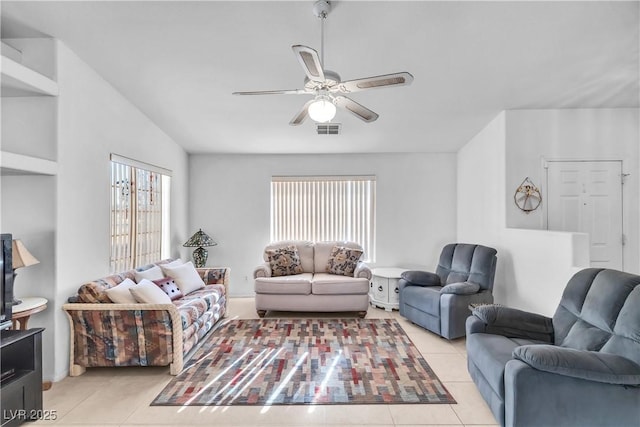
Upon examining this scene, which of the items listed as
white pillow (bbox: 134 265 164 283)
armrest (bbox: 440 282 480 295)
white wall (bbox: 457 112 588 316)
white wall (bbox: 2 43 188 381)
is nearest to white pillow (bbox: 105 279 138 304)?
white wall (bbox: 2 43 188 381)

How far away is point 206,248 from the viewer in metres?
5.84

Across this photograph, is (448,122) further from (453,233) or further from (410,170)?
(453,233)

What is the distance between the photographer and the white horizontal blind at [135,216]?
3.65 metres

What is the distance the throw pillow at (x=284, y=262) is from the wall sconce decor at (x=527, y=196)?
309 centimetres

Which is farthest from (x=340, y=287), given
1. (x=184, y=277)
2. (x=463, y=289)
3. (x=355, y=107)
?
(x=355, y=107)

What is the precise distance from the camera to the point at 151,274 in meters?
3.78

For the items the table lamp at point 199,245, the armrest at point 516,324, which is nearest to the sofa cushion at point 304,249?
the table lamp at point 199,245

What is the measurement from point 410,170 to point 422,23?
359cm

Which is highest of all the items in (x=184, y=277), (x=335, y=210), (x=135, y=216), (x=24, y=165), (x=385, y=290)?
(x=24, y=165)

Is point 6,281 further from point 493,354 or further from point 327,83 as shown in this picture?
point 493,354

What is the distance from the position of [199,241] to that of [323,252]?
1.99 metres

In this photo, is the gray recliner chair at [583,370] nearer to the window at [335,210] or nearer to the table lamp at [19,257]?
the table lamp at [19,257]

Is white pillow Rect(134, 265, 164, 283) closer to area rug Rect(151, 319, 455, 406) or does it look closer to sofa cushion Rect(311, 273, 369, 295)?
area rug Rect(151, 319, 455, 406)

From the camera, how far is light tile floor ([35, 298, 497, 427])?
2246 millimetres
